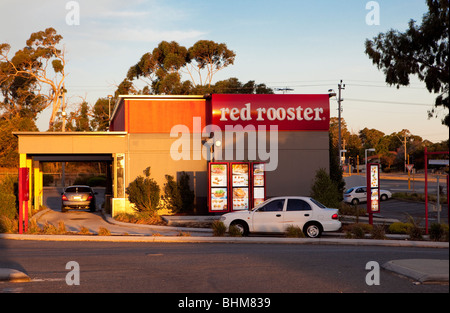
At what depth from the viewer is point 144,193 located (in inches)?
1145

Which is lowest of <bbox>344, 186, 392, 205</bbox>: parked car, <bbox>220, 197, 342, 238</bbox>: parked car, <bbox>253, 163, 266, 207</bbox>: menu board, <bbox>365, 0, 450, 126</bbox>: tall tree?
<bbox>344, 186, 392, 205</bbox>: parked car

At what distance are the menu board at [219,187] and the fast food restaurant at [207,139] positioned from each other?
12.4 feet

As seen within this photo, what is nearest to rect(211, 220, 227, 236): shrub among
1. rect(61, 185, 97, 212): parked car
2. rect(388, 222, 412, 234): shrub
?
rect(388, 222, 412, 234): shrub

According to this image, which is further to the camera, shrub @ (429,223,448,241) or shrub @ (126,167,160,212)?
shrub @ (126,167,160,212)

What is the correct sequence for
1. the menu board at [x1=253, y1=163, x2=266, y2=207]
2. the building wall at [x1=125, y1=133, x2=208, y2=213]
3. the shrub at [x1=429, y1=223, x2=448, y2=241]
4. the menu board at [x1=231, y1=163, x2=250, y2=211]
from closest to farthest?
the shrub at [x1=429, y1=223, x2=448, y2=241] → the menu board at [x1=231, y1=163, x2=250, y2=211] → the menu board at [x1=253, y1=163, x2=266, y2=207] → the building wall at [x1=125, y1=133, x2=208, y2=213]

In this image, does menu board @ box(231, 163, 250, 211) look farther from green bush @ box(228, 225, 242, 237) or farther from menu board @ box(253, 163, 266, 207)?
green bush @ box(228, 225, 242, 237)

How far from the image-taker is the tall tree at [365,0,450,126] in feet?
81.1

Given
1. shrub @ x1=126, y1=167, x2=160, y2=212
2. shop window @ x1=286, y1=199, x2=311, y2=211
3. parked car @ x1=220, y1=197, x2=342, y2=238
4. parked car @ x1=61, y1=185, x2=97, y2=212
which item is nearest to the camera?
parked car @ x1=220, y1=197, x2=342, y2=238

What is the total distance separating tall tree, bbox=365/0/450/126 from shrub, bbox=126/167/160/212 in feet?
43.1

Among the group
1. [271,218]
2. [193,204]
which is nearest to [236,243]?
[271,218]

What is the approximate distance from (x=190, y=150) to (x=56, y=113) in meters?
45.9

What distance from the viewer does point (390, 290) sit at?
9.89 meters

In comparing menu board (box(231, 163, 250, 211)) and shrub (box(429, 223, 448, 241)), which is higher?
menu board (box(231, 163, 250, 211))

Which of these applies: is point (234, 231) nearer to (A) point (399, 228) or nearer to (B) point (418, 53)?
(A) point (399, 228)
